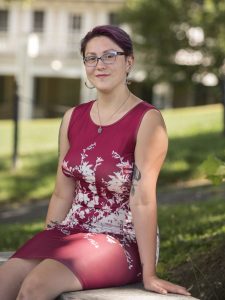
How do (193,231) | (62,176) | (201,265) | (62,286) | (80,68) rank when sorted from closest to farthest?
(62,286), (62,176), (201,265), (193,231), (80,68)

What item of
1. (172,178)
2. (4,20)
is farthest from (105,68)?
(4,20)

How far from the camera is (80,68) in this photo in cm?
4009

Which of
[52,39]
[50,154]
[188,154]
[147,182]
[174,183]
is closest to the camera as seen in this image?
[147,182]

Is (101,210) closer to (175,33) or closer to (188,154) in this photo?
(188,154)

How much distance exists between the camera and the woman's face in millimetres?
3910

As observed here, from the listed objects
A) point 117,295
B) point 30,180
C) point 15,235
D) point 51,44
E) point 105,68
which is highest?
point 105,68

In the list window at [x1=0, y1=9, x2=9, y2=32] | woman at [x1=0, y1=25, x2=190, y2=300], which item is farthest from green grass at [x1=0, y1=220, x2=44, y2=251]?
window at [x1=0, y1=9, x2=9, y2=32]

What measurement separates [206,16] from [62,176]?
17388mm

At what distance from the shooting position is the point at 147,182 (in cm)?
375

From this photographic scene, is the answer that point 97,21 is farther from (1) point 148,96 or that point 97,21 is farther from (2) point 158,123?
(2) point 158,123

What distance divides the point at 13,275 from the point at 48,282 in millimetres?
246

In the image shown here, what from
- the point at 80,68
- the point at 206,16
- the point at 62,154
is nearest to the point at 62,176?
the point at 62,154

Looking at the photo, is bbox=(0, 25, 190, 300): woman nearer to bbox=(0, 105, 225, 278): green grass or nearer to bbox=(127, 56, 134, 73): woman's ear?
bbox=(127, 56, 134, 73): woman's ear

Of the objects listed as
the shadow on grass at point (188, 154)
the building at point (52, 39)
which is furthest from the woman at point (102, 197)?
the building at point (52, 39)
